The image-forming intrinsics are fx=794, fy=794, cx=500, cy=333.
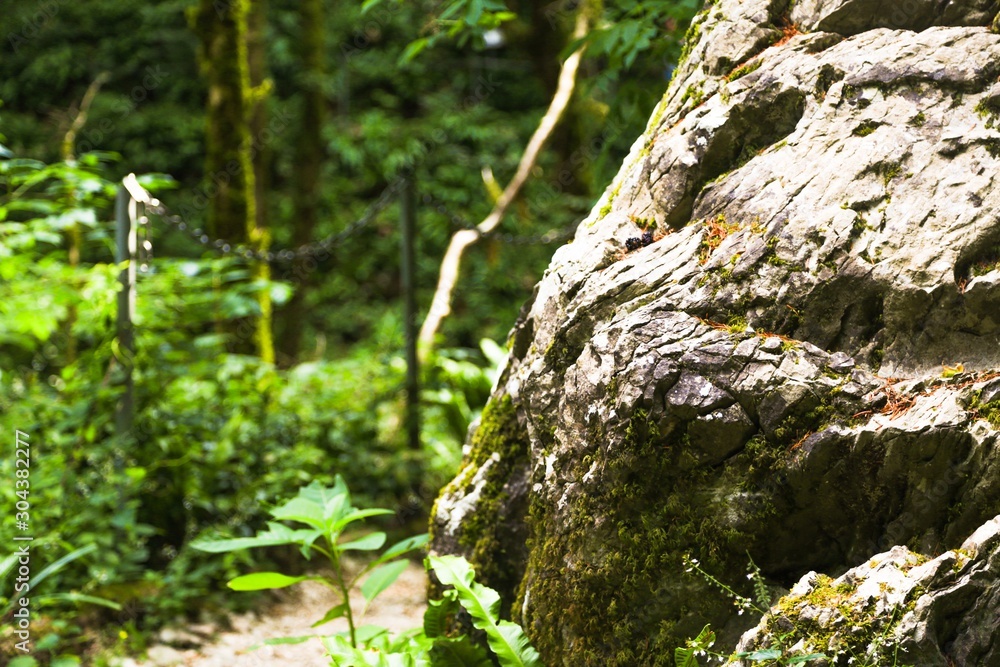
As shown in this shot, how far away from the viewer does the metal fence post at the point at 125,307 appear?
4180mm

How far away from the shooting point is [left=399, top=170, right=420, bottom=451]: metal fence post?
564cm

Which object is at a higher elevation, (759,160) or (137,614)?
(759,160)

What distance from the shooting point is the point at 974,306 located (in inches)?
81.4

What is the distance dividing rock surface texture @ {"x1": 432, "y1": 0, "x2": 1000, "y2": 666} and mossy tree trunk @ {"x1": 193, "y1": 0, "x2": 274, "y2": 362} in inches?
186

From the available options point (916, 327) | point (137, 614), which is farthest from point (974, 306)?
point (137, 614)

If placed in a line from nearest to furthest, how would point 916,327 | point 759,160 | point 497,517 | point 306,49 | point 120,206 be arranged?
point 916,327 → point 759,160 → point 497,517 → point 120,206 → point 306,49

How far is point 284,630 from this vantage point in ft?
13.0

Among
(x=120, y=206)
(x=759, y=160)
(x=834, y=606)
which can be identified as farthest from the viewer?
(x=120, y=206)

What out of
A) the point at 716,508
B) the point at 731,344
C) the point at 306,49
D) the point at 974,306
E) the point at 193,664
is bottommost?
the point at 193,664

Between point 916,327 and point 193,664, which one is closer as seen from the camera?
point 916,327

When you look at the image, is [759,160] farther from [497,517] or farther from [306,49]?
[306,49]

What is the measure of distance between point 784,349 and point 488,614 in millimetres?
1195

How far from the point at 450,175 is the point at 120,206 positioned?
774cm
